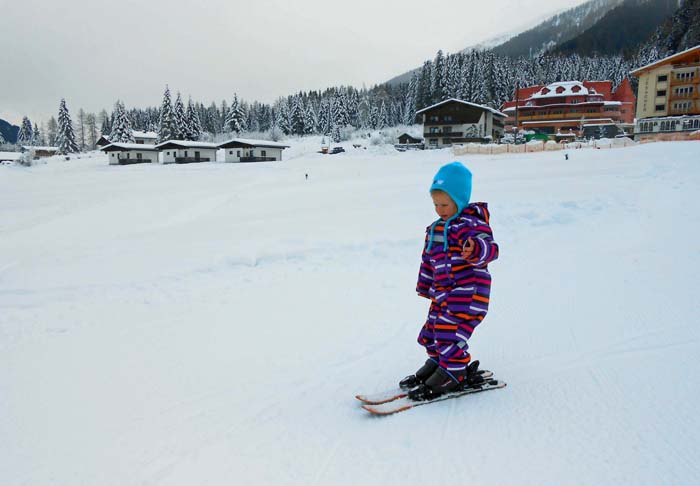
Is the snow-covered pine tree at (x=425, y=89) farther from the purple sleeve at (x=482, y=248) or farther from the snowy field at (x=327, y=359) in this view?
the purple sleeve at (x=482, y=248)

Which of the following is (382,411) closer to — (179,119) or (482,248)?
(482,248)

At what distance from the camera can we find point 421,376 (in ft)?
10.7

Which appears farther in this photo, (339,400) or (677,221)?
(677,221)

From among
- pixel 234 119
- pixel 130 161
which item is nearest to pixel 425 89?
pixel 234 119

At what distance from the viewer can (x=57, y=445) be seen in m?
2.66

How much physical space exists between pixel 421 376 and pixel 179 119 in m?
73.7

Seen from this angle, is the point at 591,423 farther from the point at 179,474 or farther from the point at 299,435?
the point at 179,474

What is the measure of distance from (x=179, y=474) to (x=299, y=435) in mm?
734

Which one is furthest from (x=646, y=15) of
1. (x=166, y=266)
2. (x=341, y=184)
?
(x=166, y=266)

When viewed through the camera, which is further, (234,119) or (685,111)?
(234,119)

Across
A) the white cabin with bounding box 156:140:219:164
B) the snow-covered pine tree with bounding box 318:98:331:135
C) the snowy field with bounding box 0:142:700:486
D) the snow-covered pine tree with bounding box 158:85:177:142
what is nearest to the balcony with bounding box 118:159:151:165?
the white cabin with bounding box 156:140:219:164

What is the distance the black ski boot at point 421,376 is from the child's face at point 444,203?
1.14 metres

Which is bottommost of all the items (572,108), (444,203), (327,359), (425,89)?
(327,359)

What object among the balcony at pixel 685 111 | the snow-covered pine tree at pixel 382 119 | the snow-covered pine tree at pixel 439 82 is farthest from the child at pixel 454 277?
the snow-covered pine tree at pixel 382 119
